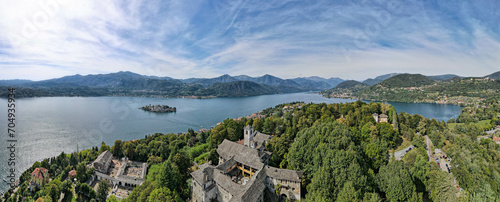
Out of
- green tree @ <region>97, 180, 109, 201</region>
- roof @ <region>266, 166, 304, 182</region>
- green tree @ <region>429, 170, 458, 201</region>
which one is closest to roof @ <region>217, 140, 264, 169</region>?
roof @ <region>266, 166, 304, 182</region>

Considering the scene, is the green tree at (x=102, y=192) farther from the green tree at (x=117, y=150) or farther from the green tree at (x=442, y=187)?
the green tree at (x=442, y=187)

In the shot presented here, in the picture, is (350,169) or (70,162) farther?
(70,162)

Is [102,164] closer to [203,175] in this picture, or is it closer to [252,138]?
[203,175]

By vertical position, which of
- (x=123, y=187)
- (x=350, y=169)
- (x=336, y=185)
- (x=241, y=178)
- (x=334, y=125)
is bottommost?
(x=123, y=187)

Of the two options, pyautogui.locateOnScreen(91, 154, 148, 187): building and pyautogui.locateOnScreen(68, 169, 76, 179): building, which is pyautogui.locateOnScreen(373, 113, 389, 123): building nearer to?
pyautogui.locateOnScreen(91, 154, 148, 187): building

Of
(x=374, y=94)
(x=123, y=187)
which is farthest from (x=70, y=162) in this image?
(x=374, y=94)

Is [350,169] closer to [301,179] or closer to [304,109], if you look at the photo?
[301,179]
